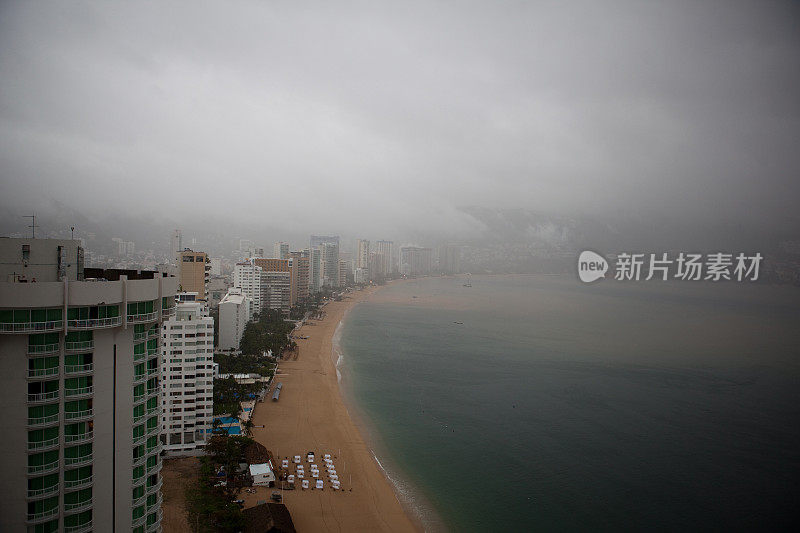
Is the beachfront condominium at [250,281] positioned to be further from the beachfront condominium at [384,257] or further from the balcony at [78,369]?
the beachfront condominium at [384,257]

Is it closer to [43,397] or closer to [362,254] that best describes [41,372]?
[43,397]

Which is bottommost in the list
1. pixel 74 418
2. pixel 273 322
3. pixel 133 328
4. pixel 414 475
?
pixel 414 475

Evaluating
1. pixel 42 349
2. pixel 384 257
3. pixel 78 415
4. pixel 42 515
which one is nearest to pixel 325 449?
pixel 42 515

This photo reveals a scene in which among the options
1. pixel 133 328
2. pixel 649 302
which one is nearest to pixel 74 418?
pixel 133 328

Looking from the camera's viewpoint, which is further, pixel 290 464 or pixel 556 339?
pixel 556 339

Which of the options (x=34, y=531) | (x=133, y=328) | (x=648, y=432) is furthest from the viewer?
(x=648, y=432)

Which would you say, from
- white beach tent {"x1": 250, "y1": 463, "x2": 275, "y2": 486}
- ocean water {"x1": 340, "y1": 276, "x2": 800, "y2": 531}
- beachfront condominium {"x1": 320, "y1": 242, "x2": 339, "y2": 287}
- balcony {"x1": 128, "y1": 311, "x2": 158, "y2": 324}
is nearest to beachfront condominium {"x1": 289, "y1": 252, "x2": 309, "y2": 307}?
ocean water {"x1": 340, "y1": 276, "x2": 800, "y2": 531}

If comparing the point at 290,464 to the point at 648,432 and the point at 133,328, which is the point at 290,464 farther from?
the point at 648,432
